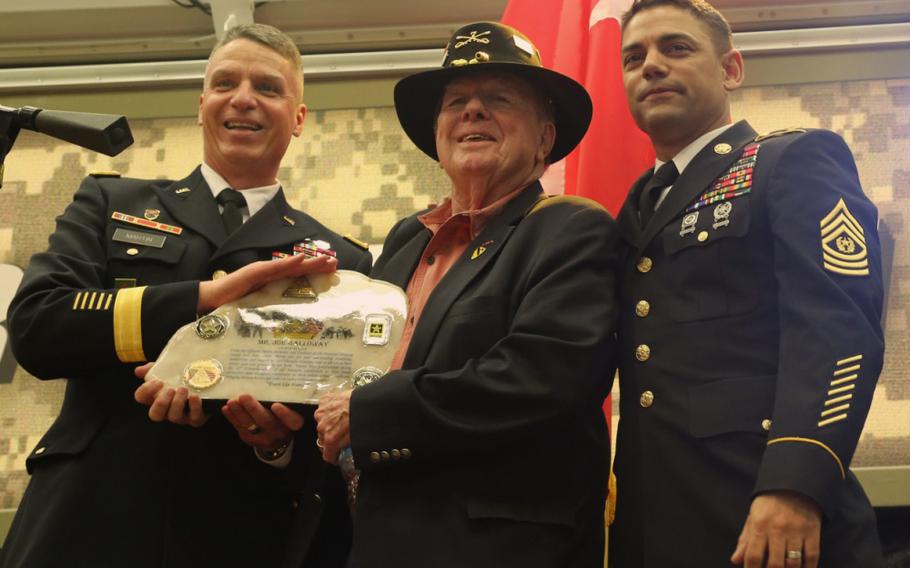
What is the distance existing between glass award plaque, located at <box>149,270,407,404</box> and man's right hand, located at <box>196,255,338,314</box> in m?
0.02

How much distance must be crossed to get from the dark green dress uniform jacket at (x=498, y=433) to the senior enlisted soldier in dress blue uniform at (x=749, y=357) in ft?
0.34

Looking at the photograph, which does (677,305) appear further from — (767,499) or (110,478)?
(110,478)

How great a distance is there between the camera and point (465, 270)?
6.48 ft

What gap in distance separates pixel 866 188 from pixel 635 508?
7.82ft

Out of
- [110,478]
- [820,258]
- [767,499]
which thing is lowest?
[110,478]

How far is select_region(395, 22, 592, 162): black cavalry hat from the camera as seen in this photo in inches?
84.5

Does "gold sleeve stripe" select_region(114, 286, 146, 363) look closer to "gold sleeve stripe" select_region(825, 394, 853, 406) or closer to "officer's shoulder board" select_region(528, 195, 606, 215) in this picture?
"officer's shoulder board" select_region(528, 195, 606, 215)

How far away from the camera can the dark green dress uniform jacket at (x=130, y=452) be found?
197cm

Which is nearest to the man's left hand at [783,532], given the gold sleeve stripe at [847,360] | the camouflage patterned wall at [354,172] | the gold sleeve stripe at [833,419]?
the gold sleeve stripe at [833,419]

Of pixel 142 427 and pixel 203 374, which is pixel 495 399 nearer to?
pixel 203 374

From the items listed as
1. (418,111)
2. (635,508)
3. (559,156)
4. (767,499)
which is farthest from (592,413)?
(418,111)

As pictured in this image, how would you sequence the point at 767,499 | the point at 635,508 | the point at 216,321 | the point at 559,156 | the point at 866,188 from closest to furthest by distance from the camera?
the point at 767,499, the point at 635,508, the point at 216,321, the point at 559,156, the point at 866,188

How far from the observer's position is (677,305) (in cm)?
184

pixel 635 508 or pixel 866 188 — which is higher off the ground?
pixel 866 188
